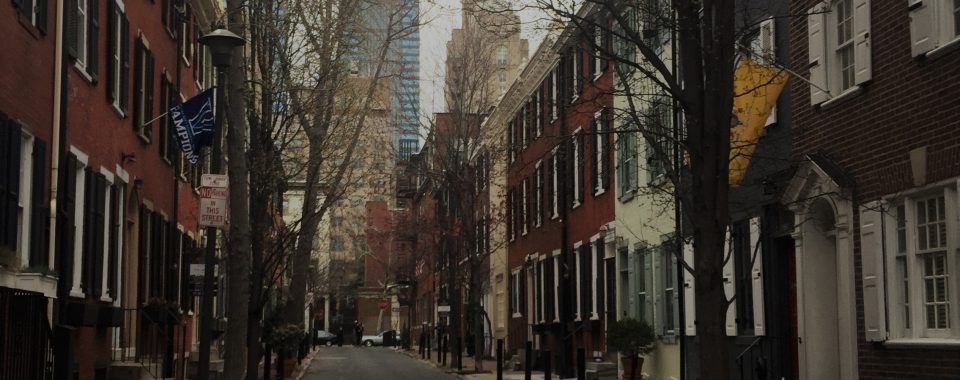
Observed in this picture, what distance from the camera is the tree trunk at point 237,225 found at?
65.6 ft

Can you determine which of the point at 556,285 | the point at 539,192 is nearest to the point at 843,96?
the point at 556,285

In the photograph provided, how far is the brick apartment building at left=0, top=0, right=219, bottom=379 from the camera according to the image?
1534 cm

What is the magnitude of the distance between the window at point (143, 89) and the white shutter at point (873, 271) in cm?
1292

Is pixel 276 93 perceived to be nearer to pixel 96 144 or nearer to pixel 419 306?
pixel 96 144

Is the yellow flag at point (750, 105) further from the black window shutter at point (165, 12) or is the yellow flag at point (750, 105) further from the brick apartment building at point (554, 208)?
the black window shutter at point (165, 12)

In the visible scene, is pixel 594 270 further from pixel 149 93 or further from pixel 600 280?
pixel 149 93

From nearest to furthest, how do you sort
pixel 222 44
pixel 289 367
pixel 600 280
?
pixel 222 44 → pixel 600 280 → pixel 289 367

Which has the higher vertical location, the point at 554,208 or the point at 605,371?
the point at 554,208

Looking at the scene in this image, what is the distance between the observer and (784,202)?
61.1 feet

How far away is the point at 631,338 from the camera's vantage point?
2608 cm

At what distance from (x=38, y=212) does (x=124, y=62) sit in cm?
696

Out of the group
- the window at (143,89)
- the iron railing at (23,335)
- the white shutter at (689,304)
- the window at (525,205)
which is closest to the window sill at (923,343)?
the white shutter at (689,304)

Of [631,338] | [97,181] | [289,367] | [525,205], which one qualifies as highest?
[525,205]

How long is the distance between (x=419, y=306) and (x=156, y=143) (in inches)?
2263
